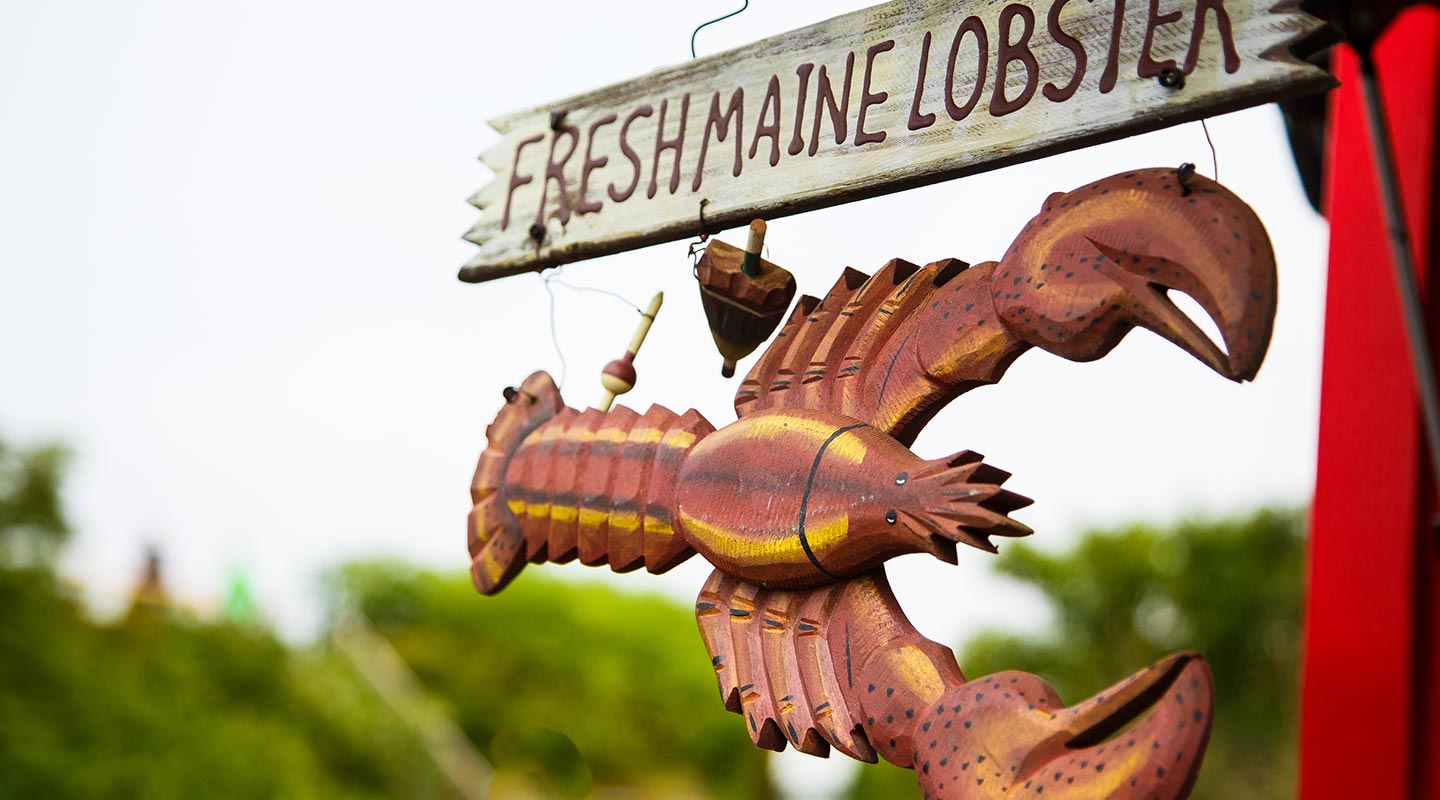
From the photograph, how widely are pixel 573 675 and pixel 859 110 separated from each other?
21.5ft

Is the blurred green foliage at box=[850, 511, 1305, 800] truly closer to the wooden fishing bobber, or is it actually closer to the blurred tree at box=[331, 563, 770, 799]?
the blurred tree at box=[331, 563, 770, 799]

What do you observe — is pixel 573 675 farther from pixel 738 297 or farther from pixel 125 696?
pixel 738 297

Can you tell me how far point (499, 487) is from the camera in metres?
1.25

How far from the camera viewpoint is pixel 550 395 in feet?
4.18

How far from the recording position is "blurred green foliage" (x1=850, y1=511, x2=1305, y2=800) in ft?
23.4

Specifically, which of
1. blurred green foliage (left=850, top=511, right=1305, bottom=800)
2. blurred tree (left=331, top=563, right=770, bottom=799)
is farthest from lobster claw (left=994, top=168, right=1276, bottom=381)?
blurred green foliage (left=850, top=511, right=1305, bottom=800)

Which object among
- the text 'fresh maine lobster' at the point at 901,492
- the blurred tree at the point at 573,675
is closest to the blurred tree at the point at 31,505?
the blurred tree at the point at 573,675

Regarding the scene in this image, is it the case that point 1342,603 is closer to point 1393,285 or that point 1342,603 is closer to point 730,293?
point 1393,285

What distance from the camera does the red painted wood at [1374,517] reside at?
164 cm

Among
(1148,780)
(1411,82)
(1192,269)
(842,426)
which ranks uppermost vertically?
(1411,82)

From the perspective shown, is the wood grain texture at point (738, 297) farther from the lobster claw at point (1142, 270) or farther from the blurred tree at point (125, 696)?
the blurred tree at point (125, 696)

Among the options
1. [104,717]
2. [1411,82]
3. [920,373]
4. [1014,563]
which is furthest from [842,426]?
[1014,563]

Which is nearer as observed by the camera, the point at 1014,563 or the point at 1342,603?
the point at 1342,603

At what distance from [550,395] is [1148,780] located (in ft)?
2.31
